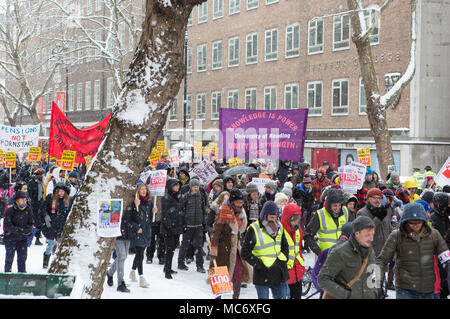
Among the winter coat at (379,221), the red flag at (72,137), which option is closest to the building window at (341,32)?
the red flag at (72,137)

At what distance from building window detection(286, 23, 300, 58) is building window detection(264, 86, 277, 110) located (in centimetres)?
231

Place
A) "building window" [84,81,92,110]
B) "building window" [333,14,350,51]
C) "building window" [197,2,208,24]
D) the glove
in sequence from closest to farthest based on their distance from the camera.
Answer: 1. the glove
2. "building window" [333,14,350,51]
3. "building window" [197,2,208,24]
4. "building window" [84,81,92,110]

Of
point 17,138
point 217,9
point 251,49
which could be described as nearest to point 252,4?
point 251,49

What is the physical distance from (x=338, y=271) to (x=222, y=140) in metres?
10.9

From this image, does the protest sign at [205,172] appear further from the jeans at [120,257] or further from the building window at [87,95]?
the building window at [87,95]

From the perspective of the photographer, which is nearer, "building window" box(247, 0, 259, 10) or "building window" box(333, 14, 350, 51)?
"building window" box(333, 14, 350, 51)

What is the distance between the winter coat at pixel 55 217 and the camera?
439 inches

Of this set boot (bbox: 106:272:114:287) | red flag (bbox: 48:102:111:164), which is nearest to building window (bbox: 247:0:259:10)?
red flag (bbox: 48:102:111:164)

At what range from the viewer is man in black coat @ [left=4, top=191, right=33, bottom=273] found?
1023cm

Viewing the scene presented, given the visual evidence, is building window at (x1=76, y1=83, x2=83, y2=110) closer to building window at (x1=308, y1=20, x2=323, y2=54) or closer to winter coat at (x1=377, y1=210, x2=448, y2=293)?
building window at (x1=308, y1=20, x2=323, y2=54)

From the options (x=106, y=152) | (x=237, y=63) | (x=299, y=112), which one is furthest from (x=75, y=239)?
(x=237, y=63)

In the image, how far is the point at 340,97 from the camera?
32.0 m

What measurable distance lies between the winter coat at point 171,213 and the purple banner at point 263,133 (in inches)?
177
